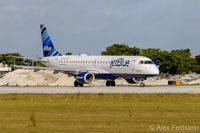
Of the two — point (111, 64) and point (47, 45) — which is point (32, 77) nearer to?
point (47, 45)

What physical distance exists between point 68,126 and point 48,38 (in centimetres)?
5422

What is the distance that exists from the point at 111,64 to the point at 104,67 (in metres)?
1.41

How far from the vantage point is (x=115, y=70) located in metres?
55.7

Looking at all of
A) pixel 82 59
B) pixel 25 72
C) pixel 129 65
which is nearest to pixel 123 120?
pixel 129 65

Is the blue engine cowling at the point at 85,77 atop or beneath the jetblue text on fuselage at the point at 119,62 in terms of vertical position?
beneath

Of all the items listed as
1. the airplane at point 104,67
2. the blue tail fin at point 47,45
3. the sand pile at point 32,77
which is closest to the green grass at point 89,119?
the airplane at point 104,67

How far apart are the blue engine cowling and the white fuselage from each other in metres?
2.05

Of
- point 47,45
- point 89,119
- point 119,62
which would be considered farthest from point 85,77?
point 89,119

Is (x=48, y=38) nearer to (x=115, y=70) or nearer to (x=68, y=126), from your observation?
(x=115, y=70)

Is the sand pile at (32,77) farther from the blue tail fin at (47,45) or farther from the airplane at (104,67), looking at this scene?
the airplane at (104,67)

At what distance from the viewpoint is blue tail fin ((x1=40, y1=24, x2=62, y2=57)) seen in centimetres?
A: 6838

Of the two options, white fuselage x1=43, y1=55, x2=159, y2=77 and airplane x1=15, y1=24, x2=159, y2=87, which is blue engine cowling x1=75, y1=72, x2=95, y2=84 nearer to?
airplane x1=15, y1=24, x2=159, y2=87

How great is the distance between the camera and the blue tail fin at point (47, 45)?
68.4m

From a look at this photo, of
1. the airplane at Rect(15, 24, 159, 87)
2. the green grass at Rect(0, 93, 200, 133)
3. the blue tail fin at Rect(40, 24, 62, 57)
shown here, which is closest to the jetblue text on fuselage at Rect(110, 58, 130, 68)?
the airplane at Rect(15, 24, 159, 87)
